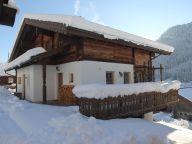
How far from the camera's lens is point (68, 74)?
14.1 metres

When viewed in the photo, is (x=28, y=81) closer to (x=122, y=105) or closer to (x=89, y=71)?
(x=89, y=71)

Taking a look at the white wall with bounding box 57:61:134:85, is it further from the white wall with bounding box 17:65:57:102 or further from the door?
the white wall with bounding box 17:65:57:102

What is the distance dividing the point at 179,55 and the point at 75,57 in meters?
144

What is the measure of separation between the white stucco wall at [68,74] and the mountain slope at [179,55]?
4477 inches

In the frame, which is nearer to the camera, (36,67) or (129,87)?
(129,87)

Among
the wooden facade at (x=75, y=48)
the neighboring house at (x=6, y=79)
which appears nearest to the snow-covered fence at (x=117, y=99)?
the wooden facade at (x=75, y=48)

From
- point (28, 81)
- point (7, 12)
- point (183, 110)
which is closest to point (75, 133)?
point (7, 12)

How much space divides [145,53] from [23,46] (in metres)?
10.8

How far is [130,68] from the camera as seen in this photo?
1634cm

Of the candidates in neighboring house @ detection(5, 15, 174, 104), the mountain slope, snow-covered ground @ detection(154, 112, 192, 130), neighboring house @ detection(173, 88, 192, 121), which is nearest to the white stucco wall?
neighboring house @ detection(5, 15, 174, 104)

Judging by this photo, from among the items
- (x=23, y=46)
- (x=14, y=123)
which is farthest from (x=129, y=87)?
(x=23, y=46)

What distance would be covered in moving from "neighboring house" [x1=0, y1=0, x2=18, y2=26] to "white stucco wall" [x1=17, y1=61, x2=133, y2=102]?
596 centimetres

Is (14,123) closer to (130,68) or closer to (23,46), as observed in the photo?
(130,68)

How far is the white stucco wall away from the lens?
12797 mm
